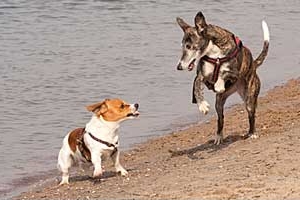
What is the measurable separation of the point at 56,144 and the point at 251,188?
5243 millimetres

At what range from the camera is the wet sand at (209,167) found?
23.5 ft

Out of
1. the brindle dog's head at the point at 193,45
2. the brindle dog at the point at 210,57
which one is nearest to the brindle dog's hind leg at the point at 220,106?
the brindle dog at the point at 210,57

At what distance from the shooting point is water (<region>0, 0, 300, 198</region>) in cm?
1243

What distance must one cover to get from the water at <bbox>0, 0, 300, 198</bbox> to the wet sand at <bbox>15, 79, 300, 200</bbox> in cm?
79

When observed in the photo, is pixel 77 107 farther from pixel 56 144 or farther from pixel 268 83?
pixel 268 83

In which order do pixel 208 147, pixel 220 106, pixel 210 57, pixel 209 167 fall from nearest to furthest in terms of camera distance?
pixel 209 167
pixel 210 57
pixel 220 106
pixel 208 147

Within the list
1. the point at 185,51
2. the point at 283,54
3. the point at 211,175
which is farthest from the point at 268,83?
the point at 211,175

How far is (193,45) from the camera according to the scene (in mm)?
8992

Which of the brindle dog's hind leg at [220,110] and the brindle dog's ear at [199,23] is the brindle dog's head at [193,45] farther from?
the brindle dog's hind leg at [220,110]

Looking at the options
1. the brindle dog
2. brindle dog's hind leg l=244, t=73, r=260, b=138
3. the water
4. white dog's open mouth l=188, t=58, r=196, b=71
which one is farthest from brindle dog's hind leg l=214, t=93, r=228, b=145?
the water

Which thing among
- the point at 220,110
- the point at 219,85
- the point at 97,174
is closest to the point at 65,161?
the point at 97,174

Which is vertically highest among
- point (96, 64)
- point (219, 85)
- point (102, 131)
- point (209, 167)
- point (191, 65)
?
point (191, 65)

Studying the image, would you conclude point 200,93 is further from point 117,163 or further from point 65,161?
point 65,161

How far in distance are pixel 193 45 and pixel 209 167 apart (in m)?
1.31
